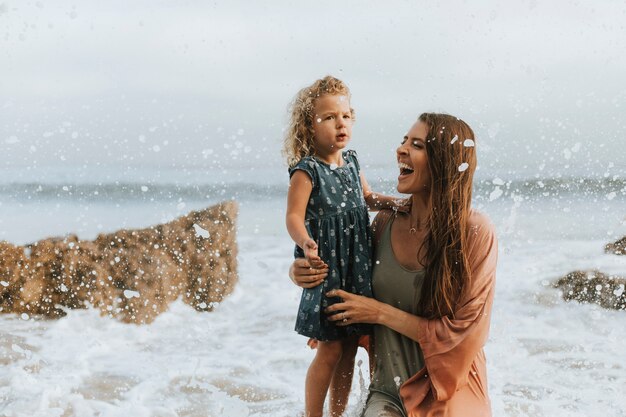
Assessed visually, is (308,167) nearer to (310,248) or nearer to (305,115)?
(305,115)

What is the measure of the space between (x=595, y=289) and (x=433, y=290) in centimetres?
631

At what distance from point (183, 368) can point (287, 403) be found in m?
1.51

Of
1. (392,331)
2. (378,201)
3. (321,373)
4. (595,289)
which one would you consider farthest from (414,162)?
(595,289)

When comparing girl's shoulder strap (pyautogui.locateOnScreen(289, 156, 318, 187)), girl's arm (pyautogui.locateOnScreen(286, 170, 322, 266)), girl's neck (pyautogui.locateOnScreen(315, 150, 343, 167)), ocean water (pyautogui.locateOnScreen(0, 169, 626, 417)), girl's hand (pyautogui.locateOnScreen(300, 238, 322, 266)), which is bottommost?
ocean water (pyautogui.locateOnScreen(0, 169, 626, 417))

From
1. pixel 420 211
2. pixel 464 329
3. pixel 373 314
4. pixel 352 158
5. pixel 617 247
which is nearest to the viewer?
pixel 464 329

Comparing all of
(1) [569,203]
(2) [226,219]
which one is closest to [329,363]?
(2) [226,219]

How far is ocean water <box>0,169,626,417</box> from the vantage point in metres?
5.06

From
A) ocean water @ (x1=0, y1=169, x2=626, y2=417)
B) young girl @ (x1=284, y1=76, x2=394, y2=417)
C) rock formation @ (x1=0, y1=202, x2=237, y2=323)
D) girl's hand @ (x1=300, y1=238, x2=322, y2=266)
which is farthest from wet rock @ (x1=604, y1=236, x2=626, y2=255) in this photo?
girl's hand @ (x1=300, y1=238, x2=322, y2=266)

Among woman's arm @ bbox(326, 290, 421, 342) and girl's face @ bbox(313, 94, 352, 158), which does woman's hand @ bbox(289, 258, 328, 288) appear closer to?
woman's arm @ bbox(326, 290, 421, 342)

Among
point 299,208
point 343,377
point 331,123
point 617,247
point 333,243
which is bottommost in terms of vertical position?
point 617,247

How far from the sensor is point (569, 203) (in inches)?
528

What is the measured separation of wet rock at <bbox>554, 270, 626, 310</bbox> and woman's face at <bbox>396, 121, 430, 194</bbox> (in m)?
5.81

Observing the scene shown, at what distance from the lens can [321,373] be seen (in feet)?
10.0

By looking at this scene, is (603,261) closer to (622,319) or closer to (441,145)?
(622,319)
